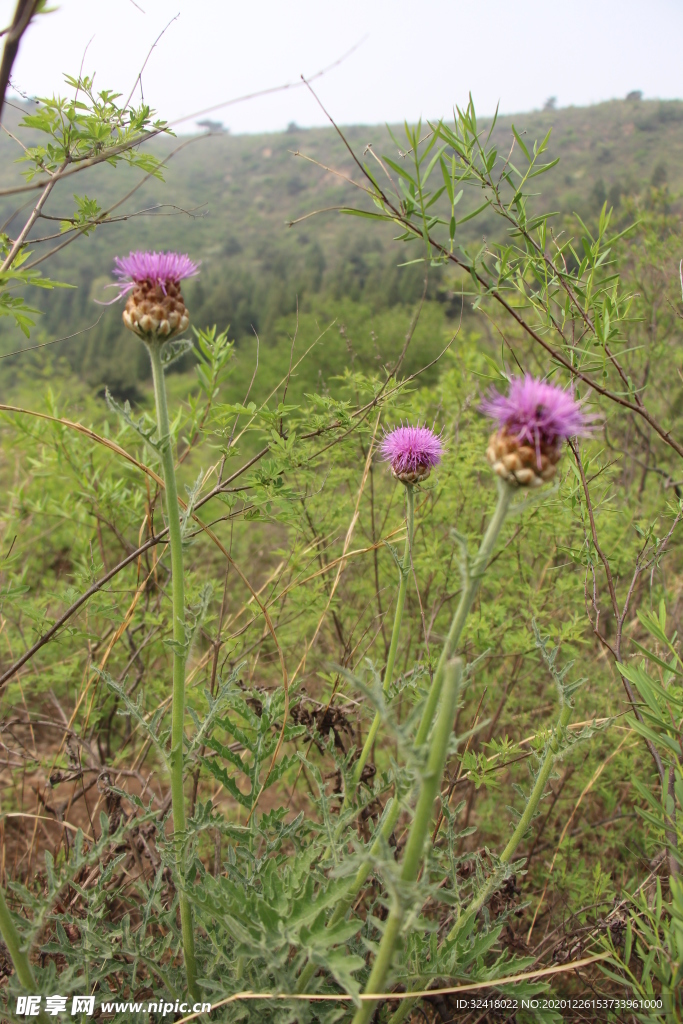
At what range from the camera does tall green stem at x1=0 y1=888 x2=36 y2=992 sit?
64.3 inches

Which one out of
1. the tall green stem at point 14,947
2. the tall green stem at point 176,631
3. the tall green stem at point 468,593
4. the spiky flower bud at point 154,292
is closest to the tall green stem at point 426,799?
the tall green stem at point 468,593

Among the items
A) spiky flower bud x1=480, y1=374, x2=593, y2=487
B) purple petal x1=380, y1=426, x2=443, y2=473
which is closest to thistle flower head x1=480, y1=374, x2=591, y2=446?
spiky flower bud x1=480, y1=374, x2=593, y2=487

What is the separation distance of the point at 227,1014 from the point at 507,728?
2.69 meters

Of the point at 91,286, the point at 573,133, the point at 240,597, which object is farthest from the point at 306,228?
the point at 240,597

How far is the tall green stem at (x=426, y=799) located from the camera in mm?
1227

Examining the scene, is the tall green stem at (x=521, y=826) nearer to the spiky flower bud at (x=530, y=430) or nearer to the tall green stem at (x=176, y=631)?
the tall green stem at (x=176, y=631)

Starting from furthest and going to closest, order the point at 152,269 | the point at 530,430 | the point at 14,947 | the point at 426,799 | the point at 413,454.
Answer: the point at 413,454 → the point at 152,269 → the point at 14,947 → the point at 530,430 → the point at 426,799

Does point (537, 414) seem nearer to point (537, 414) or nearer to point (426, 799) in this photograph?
point (537, 414)

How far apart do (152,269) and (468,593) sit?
4.29 ft

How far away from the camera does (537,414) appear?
56.5 inches

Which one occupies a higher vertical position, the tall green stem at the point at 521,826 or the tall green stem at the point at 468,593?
the tall green stem at the point at 468,593

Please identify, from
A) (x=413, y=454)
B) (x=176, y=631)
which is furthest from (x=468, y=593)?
(x=413, y=454)

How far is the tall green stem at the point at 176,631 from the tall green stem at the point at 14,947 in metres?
0.43

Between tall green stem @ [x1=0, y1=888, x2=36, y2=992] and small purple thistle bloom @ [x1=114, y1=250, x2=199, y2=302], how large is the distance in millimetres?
1750
